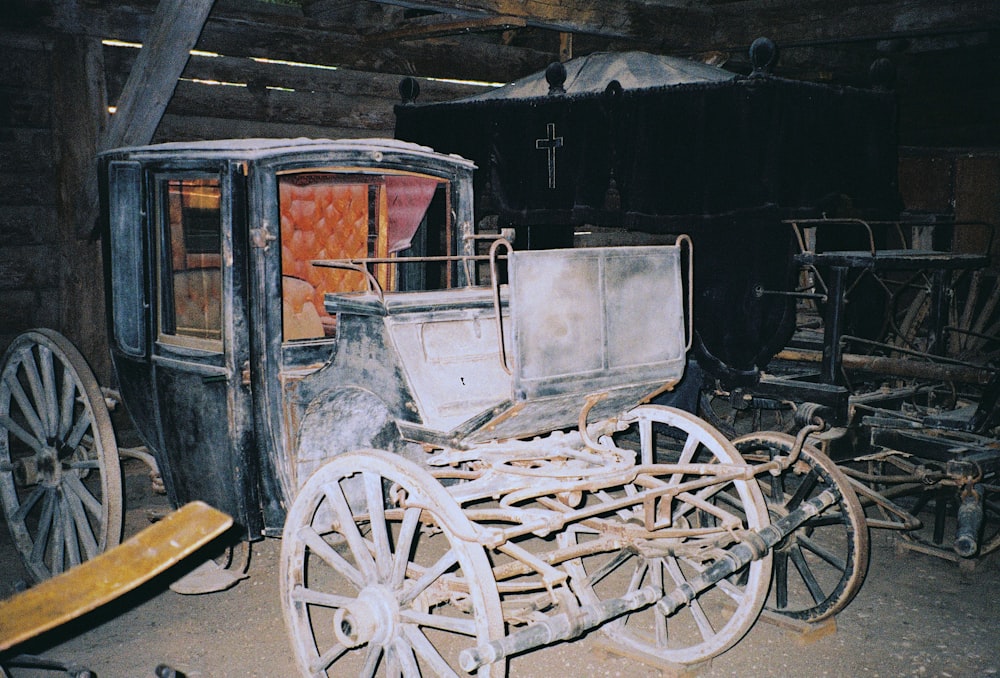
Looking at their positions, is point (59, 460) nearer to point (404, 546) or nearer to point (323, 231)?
point (323, 231)

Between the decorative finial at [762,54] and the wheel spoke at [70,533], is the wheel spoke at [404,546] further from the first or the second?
the decorative finial at [762,54]

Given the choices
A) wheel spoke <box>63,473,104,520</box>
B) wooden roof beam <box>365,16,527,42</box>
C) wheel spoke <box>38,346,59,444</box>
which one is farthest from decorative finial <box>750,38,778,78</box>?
wheel spoke <box>63,473,104,520</box>

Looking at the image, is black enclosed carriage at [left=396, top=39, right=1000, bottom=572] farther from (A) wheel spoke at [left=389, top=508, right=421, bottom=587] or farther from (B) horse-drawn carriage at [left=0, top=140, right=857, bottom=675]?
(A) wheel spoke at [left=389, top=508, right=421, bottom=587]

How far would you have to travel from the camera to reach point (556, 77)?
21.1 feet

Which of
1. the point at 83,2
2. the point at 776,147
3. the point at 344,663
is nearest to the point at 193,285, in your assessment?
the point at 344,663

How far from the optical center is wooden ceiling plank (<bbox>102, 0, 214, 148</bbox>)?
536 cm

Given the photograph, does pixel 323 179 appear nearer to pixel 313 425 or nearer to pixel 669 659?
pixel 313 425

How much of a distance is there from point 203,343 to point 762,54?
3.70m

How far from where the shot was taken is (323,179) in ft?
17.9

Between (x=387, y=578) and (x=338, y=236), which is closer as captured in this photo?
(x=387, y=578)

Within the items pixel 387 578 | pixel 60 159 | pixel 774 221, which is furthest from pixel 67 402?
pixel 774 221

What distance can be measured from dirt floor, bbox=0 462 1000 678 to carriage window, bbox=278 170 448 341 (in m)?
1.61

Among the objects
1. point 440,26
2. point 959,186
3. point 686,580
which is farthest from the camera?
point 959,186

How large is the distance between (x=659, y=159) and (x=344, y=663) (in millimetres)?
3707
